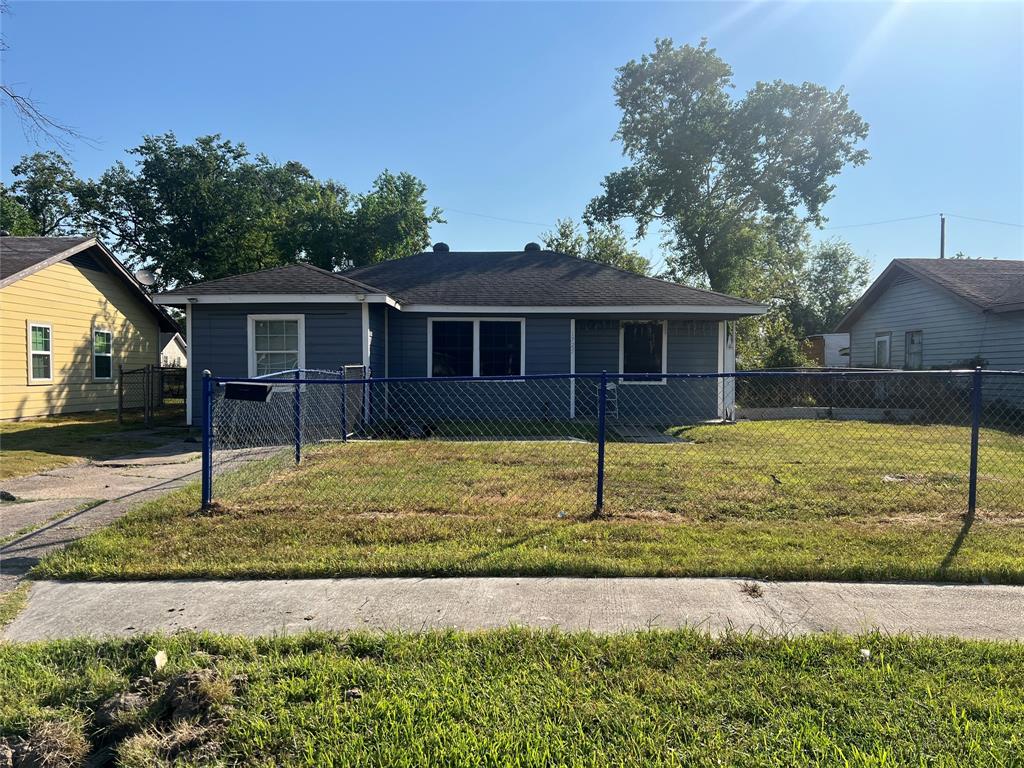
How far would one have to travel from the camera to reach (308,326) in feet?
38.4

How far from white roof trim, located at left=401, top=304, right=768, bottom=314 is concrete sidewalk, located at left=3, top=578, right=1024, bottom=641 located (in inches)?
369

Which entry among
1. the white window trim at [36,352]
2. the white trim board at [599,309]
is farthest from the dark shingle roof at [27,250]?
the white trim board at [599,309]

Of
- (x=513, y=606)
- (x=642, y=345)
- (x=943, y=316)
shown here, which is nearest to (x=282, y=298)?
(x=642, y=345)

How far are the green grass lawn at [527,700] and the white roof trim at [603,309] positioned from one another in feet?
33.6

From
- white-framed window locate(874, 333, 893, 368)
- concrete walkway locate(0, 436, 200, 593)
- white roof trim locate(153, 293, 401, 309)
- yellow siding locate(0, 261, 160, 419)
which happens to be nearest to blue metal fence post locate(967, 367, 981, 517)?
concrete walkway locate(0, 436, 200, 593)

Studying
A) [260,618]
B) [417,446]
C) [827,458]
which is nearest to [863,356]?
[827,458]

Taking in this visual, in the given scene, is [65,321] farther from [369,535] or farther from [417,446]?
[369,535]

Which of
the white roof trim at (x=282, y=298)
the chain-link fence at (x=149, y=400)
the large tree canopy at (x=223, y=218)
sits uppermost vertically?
the large tree canopy at (x=223, y=218)

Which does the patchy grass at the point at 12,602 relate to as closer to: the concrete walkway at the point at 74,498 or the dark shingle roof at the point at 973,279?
the concrete walkway at the point at 74,498

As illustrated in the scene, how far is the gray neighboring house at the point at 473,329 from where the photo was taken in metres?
11.7

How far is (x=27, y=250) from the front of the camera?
1524 cm

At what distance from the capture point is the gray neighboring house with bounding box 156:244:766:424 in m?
11.7

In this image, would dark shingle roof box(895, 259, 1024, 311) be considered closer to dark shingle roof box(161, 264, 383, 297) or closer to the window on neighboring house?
the window on neighboring house

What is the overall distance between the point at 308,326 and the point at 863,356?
21421 millimetres
